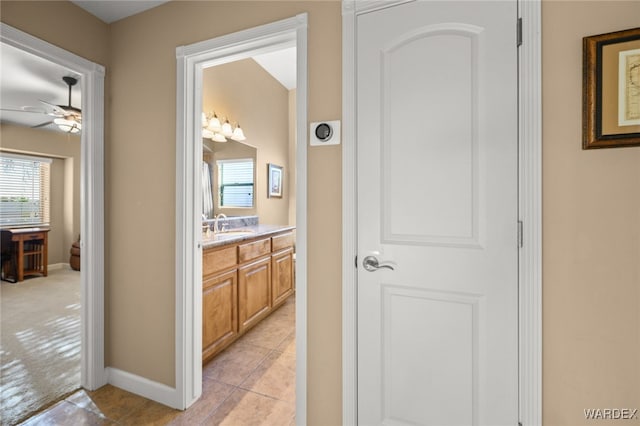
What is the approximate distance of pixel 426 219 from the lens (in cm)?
129

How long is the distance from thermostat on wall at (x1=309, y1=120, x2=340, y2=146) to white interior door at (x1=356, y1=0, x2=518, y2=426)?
Result: 12cm

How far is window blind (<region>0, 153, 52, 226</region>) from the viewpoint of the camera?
5.41 m

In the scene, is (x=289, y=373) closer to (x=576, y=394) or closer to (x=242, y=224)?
(x=576, y=394)

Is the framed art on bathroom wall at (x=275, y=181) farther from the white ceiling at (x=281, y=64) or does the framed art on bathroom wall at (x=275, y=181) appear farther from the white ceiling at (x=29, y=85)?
the white ceiling at (x=29, y=85)

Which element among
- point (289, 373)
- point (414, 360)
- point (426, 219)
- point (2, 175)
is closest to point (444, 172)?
point (426, 219)

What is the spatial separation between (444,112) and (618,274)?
0.84m

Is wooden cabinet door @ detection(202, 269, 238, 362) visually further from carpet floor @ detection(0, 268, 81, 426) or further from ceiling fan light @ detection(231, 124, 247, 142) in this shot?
ceiling fan light @ detection(231, 124, 247, 142)

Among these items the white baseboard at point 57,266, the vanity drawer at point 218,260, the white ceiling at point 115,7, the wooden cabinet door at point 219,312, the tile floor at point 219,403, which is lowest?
the tile floor at point 219,403

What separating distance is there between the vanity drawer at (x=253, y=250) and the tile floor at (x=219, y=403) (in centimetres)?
78

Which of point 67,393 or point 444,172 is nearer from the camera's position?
point 444,172

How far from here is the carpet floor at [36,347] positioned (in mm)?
1889

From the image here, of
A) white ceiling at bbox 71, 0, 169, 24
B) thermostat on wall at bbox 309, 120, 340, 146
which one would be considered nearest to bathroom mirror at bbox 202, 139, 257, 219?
white ceiling at bbox 71, 0, 169, 24

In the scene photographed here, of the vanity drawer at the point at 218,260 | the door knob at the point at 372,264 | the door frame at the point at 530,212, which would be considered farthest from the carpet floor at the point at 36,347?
the door frame at the point at 530,212

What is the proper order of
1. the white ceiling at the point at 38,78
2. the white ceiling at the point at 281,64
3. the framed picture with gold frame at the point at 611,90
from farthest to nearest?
the white ceiling at the point at 281,64, the white ceiling at the point at 38,78, the framed picture with gold frame at the point at 611,90
